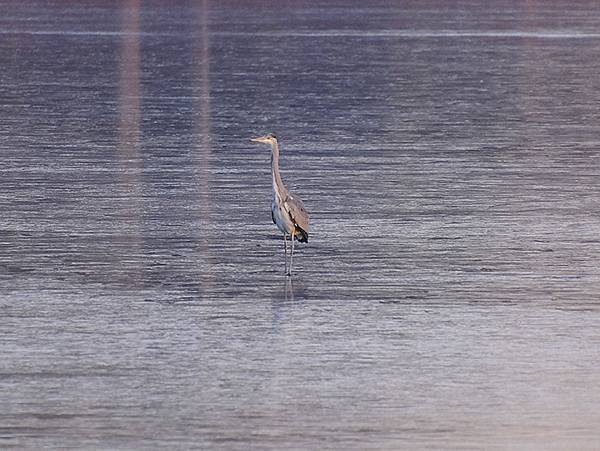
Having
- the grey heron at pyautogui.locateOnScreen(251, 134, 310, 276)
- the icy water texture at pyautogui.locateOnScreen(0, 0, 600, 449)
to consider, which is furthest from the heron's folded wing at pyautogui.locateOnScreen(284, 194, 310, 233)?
the icy water texture at pyautogui.locateOnScreen(0, 0, 600, 449)

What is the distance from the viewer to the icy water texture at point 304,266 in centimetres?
721

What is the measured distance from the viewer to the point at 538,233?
11.6 meters

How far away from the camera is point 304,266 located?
10492 millimetres

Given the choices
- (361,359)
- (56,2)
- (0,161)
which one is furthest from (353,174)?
(56,2)

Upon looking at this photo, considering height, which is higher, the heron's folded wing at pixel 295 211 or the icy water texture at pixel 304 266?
the heron's folded wing at pixel 295 211

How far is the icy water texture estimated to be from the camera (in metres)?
7.21

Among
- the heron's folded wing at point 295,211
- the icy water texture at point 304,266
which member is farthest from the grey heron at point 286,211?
the icy water texture at point 304,266

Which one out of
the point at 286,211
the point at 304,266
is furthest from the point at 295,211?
the point at 304,266

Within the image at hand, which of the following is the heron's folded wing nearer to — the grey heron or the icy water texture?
the grey heron

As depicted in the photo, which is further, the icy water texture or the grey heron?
the grey heron

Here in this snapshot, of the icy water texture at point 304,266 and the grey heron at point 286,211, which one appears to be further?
the grey heron at point 286,211

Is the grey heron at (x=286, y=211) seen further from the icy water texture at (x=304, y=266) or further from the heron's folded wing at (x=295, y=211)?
the icy water texture at (x=304, y=266)

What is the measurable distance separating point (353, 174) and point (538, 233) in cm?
310

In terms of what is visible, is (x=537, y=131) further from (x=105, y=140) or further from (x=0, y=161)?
(x=0, y=161)
